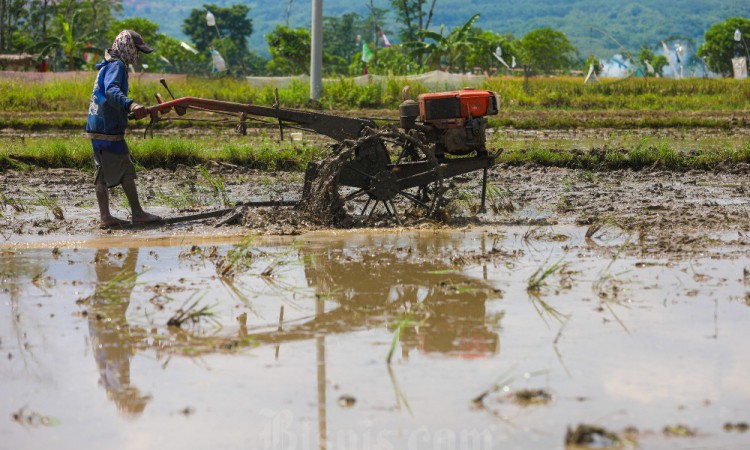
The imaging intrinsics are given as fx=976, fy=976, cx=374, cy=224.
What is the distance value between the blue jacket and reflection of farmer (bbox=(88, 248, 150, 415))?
1.32m

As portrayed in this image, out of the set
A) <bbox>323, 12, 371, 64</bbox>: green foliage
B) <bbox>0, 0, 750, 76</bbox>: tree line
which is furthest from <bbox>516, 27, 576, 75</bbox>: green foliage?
<bbox>323, 12, 371, 64</bbox>: green foliage

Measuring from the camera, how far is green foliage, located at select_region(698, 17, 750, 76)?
75562 millimetres

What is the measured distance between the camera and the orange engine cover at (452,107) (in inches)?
294

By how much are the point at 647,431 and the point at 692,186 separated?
22.6ft

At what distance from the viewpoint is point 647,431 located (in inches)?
132

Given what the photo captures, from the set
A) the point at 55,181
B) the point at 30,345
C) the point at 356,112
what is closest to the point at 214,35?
the point at 356,112

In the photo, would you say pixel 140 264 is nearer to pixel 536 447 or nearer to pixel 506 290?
pixel 506 290

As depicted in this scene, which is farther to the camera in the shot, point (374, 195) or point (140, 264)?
point (374, 195)

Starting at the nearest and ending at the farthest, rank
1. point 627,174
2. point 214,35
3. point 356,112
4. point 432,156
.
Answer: point 432,156 → point 627,174 → point 356,112 → point 214,35

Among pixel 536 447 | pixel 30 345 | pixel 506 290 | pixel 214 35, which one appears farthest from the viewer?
pixel 214 35

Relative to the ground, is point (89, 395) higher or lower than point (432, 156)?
lower

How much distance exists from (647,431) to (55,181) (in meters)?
8.20

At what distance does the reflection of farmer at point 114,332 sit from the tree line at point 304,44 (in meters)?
24.0

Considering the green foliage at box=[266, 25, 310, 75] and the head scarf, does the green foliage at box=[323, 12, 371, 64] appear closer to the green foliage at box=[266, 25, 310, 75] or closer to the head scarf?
the green foliage at box=[266, 25, 310, 75]
